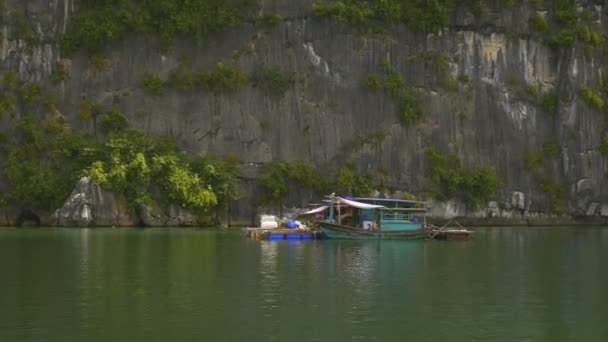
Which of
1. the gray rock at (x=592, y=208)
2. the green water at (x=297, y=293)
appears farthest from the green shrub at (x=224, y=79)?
the gray rock at (x=592, y=208)

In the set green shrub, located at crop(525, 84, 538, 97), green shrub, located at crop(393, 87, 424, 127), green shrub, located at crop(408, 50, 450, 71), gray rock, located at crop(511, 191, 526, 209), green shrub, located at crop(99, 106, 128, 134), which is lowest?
gray rock, located at crop(511, 191, 526, 209)

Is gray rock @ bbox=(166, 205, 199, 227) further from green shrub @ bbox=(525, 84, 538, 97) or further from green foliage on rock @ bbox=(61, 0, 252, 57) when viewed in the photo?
green shrub @ bbox=(525, 84, 538, 97)

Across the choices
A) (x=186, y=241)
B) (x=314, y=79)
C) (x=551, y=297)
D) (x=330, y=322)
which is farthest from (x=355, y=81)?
(x=330, y=322)

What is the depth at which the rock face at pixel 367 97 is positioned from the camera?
5884cm

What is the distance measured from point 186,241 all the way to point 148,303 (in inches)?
796

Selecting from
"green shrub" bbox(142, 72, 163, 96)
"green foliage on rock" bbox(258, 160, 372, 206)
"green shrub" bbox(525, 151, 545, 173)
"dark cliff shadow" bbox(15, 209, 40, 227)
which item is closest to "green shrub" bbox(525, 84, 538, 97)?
"green shrub" bbox(525, 151, 545, 173)

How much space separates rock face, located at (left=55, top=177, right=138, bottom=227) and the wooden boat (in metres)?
13.0

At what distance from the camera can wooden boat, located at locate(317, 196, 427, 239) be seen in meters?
44.4

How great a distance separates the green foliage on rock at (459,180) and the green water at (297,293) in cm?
2193

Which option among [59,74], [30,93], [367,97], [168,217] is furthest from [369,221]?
[30,93]

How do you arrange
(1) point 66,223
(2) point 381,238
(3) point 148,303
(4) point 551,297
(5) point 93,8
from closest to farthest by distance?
(3) point 148,303, (4) point 551,297, (2) point 381,238, (1) point 66,223, (5) point 93,8

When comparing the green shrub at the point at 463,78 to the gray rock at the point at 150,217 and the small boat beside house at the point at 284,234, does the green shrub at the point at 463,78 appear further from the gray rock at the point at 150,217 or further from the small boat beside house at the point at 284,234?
the gray rock at the point at 150,217

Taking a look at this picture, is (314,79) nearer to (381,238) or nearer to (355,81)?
(355,81)

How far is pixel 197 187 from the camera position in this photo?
55062 millimetres
